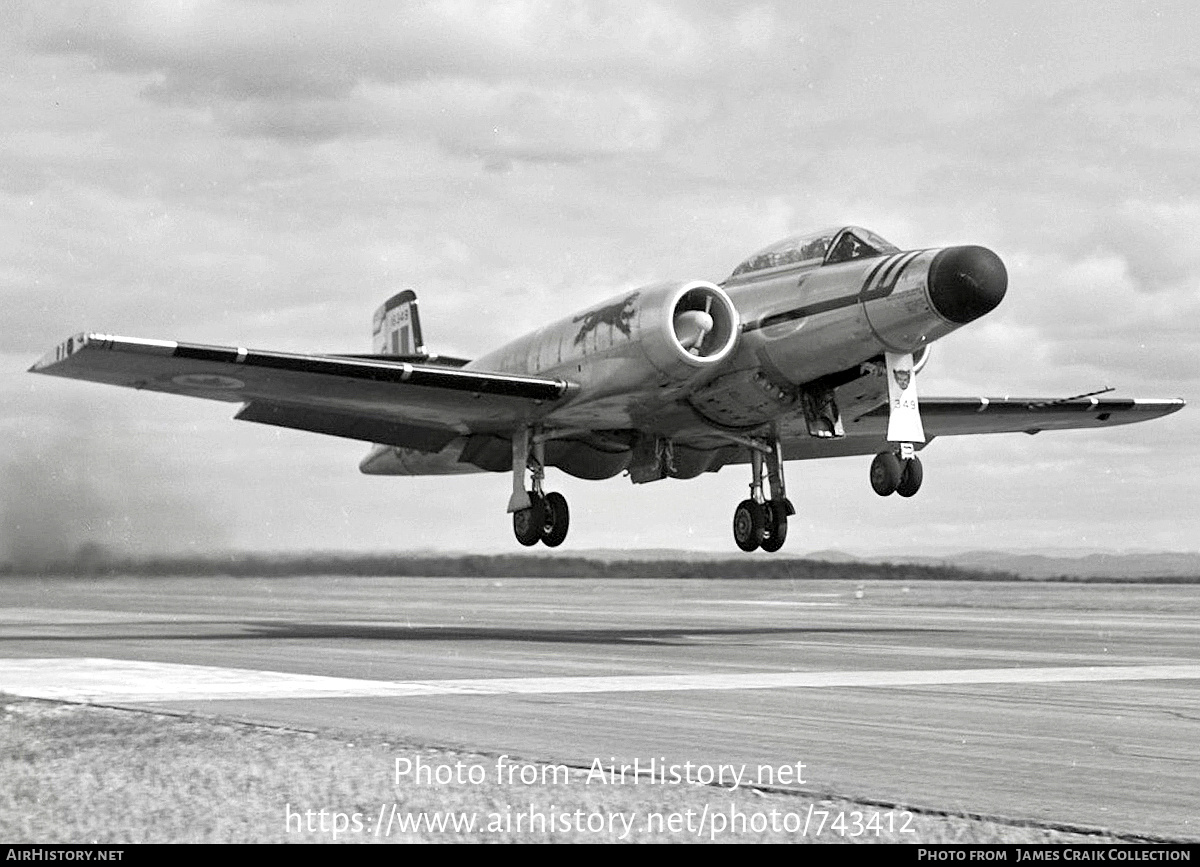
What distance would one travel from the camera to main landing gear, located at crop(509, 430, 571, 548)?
27.2 meters

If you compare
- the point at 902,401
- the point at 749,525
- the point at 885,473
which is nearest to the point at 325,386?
the point at 749,525

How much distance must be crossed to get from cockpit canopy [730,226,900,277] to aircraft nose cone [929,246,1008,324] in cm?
168

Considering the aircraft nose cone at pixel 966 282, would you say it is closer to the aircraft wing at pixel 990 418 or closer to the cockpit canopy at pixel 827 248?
the cockpit canopy at pixel 827 248

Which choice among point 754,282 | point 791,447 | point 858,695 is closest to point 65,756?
point 858,695

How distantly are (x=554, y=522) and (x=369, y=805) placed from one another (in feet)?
64.8

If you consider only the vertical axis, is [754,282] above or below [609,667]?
above

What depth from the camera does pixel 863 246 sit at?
23.2m

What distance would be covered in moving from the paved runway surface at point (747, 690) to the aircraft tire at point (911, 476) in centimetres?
247

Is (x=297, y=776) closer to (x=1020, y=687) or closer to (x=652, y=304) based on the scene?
(x=1020, y=687)

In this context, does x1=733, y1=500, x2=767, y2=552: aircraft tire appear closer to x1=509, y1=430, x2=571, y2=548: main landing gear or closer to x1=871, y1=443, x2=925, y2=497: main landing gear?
x1=871, y1=443, x2=925, y2=497: main landing gear

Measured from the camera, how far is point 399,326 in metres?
→ 36.3

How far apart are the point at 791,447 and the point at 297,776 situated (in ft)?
82.7

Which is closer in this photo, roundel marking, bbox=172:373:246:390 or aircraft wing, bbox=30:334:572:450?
aircraft wing, bbox=30:334:572:450

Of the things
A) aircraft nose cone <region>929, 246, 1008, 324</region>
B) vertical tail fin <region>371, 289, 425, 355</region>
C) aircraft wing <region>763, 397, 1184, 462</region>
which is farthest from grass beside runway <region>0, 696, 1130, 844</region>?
vertical tail fin <region>371, 289, 425, 355</region>
